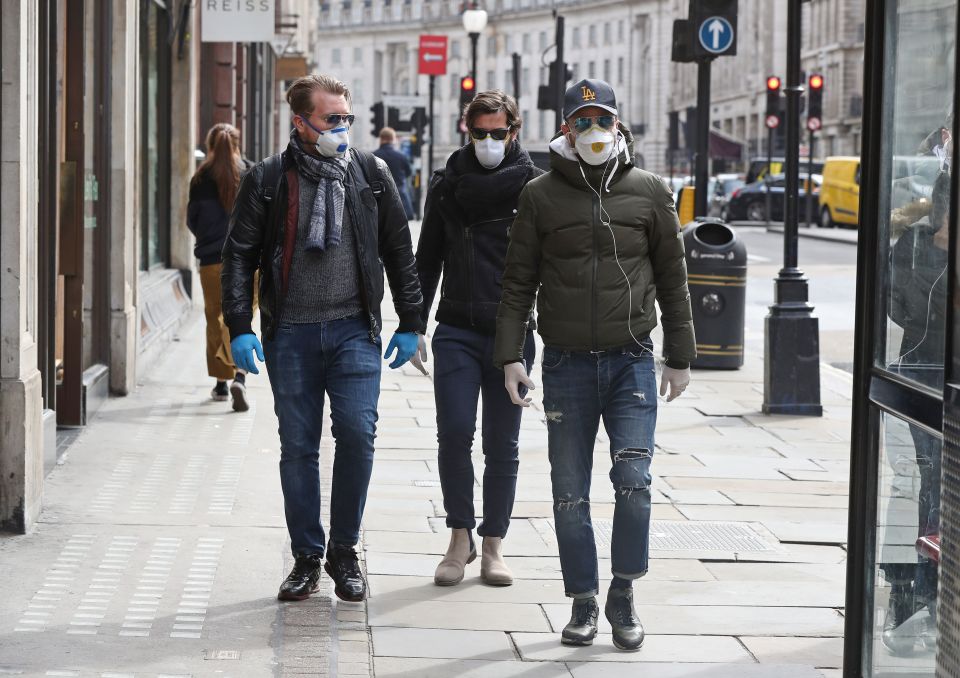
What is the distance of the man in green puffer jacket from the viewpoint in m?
4.96

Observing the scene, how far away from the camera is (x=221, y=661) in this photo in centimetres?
478

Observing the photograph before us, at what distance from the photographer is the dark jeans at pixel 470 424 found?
579cm

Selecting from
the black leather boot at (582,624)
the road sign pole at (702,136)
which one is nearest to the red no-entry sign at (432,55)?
the road sign pole at (702,136)

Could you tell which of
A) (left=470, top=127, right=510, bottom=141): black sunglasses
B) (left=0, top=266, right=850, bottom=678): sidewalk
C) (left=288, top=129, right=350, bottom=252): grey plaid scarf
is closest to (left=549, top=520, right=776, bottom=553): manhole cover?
(left=0, top=266, right=850, bottom=678): sidewalk

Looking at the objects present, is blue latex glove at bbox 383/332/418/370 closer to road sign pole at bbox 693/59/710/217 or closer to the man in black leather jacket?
the man in black leather jacket

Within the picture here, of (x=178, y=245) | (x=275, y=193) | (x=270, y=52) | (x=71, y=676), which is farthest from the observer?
(x=270, y=52)

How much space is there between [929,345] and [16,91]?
147 inches

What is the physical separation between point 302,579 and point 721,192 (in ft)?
143

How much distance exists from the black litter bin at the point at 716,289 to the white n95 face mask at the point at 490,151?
22.7 feet

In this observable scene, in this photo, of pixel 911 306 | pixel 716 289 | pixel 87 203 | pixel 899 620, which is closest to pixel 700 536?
pixel 899 620

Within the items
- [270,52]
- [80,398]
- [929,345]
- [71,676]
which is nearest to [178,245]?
[80,398]

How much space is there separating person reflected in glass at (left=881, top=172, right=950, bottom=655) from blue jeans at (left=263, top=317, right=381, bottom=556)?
1973 mm

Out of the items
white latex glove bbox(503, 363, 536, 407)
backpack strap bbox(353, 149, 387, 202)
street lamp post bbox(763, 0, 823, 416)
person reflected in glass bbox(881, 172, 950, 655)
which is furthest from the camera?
street lamp post bbox(763, 0, 823, 416)

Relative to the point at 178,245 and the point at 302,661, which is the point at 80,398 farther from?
the point at 178,245
